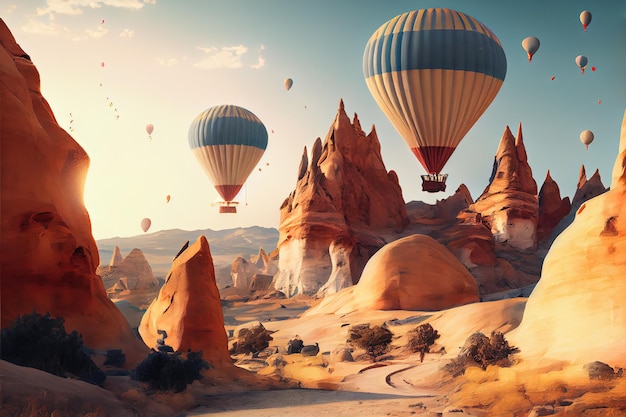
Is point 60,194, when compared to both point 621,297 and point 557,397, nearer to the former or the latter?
point 557,397

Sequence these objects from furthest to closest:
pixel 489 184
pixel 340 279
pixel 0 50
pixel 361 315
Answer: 1. pixel 489 184
2. pixel 340 279
3. pixel 361 315
4. pixel 0 50

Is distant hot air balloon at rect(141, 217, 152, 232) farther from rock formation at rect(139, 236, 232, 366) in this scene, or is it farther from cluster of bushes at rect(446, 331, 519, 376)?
cluster of bushes at rect(446, 331, 519, 376)

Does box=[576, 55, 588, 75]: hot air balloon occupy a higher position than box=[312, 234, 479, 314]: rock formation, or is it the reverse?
box=[576, 55, 588, 75]: hot air balloon

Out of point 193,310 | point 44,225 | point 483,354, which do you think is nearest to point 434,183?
point 483,354

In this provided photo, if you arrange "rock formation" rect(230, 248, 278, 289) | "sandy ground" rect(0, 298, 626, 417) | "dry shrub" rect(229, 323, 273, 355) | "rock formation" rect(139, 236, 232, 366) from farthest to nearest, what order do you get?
"rock formation" rect(230, 248, 278, 289) < "dry shrub" rect(229, 323, 273, 355) < "rock formation" rect(139, 236, 232, 366) < "sandy ground" rect(0, 298, 626, 417)

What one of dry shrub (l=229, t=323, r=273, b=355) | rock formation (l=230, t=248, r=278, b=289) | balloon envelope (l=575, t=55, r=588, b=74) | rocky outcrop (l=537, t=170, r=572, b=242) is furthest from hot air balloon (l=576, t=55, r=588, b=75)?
dry shrub (l=229, t=323, r=273, b=355)

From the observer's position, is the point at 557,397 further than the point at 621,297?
No

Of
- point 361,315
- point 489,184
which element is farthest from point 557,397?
point 489,184
